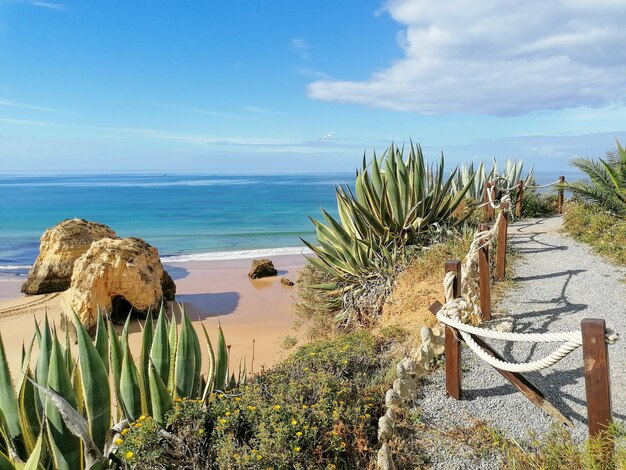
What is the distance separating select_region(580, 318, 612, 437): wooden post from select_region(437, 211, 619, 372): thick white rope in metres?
0.05

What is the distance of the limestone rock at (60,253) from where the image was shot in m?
13.3

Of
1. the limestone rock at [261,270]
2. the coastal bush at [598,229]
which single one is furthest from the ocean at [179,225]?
the coastal bush at [598,229]

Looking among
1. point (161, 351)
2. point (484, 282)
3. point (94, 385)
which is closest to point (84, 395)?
point (94, 385)

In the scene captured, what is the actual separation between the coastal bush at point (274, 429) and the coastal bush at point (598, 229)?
6.31m

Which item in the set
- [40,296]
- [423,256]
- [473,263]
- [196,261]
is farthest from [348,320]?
[196,261]

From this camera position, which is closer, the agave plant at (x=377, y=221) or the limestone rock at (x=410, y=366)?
the limestone rock at (x=410, y=366)

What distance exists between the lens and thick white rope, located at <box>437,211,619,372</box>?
2715mm

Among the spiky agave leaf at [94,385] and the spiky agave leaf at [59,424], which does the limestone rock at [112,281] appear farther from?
the spiky agave leaf at [59,424]

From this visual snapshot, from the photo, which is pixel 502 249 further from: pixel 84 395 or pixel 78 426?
pixel 78 426

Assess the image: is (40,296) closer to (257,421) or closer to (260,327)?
(260,327)

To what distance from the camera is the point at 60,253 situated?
13320mm

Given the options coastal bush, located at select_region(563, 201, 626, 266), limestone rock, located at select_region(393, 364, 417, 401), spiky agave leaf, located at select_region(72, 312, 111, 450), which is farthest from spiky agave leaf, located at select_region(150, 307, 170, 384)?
coastal bush, located at select_region(563, 201, 626, 266)

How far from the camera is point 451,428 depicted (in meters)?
3.51

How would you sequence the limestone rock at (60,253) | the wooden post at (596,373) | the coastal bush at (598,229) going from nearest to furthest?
the wooden post at (596,373) < the coastal bush at (598,229) < the limestone rock at (60,253)
